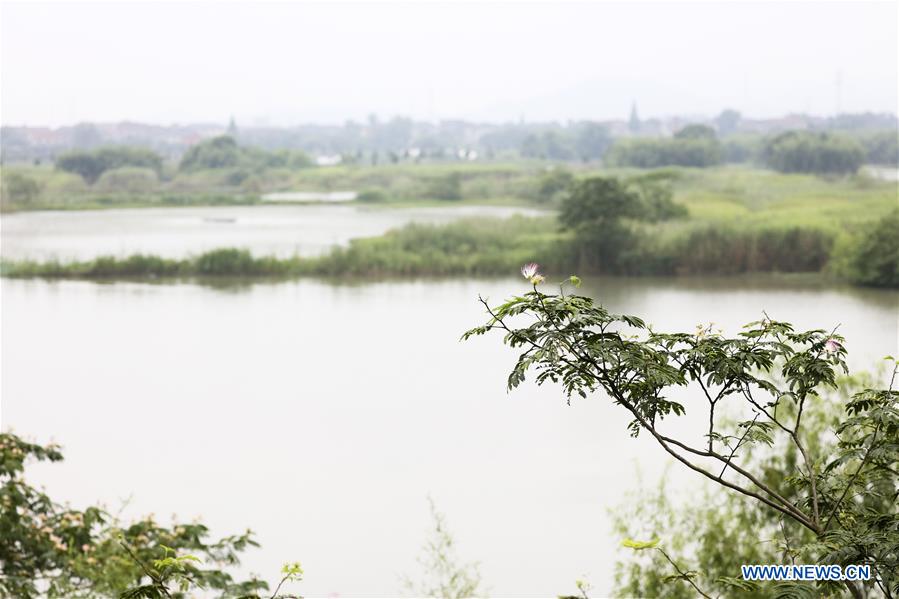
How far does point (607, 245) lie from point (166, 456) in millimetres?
7363

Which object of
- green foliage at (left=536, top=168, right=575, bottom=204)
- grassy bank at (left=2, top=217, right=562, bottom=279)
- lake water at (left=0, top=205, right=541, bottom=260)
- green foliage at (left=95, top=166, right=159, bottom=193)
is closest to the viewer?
grassy bank at (left=2, top=217, right=562, bottom=279)

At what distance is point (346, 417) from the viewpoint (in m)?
8.16

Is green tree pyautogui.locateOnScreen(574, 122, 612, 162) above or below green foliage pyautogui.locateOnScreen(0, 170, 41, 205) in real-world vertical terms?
above

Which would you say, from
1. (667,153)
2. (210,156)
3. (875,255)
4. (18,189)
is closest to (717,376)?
(875,255)

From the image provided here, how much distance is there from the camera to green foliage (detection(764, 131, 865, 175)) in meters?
20.6

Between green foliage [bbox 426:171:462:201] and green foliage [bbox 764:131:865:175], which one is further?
green foliage [bbox 764:131:865:175]

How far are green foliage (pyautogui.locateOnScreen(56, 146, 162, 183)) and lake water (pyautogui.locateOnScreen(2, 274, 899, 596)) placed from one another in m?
5.73

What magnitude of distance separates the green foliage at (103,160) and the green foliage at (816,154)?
12.3 m

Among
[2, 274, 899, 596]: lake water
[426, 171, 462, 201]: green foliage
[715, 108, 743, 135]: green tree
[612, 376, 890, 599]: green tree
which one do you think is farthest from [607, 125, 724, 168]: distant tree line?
[612, 376, 890, 599]: green tree

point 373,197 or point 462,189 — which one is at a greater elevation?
point 462,189

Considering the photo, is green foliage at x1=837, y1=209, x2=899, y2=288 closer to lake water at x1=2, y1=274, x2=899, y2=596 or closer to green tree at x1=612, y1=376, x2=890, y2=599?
lake water at x1=2, y1=274, x2=899, y2=596

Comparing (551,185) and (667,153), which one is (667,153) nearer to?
(667,153)

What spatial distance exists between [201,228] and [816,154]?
1203cm

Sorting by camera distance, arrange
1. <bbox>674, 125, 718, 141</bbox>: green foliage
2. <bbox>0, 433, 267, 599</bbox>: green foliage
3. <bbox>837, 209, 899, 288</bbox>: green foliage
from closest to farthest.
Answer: <bbox>0, 433, 267, 599</bbox>: green foliage < <bbox>837, 209, 899, 288</bbox>: green foliage < <bbox>674, 125, 718, 141</bbox>: green foliage
